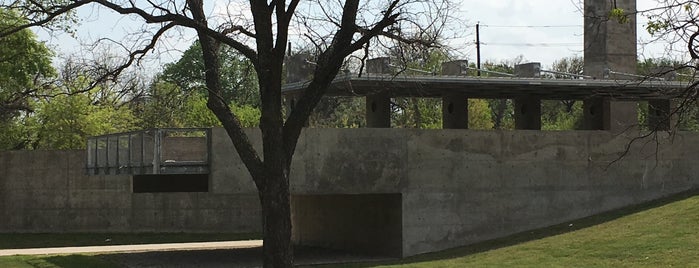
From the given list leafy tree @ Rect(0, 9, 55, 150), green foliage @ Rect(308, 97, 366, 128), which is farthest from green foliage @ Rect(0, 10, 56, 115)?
green foliage @ Rect(308, 97, 366, 128)

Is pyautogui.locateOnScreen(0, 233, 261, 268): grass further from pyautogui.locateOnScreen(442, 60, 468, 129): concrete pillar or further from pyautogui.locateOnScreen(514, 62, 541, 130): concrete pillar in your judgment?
pyautogui.locateOnScreen(514, 62, 541, 130): concrete pillar

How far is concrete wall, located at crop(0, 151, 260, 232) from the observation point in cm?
3484

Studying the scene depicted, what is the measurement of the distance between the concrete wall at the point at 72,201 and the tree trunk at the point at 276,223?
63.9 ft

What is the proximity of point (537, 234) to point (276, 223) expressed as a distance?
1094 centimetres

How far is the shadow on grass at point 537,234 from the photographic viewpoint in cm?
2339

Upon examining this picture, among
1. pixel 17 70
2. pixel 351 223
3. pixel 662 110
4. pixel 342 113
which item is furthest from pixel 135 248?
pixel 342 113

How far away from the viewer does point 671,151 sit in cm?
2627

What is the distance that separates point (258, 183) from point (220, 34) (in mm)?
2518

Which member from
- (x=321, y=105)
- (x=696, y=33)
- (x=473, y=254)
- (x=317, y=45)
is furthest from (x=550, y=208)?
(x=321, y=105)

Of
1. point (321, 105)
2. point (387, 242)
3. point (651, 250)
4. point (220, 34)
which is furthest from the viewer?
point (321, 105)

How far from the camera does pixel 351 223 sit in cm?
2761

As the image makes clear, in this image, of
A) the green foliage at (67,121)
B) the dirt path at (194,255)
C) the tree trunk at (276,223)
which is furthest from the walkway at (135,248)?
the green foliage at (67,121)

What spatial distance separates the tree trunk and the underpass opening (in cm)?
901

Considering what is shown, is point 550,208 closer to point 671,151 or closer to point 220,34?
point 671,151
